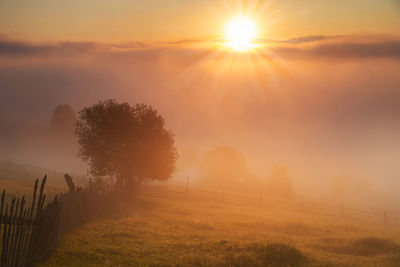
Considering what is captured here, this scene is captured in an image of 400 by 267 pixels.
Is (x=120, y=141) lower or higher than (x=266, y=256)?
higher

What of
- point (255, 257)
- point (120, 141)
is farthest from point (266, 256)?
point (120, 141)

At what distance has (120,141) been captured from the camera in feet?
151

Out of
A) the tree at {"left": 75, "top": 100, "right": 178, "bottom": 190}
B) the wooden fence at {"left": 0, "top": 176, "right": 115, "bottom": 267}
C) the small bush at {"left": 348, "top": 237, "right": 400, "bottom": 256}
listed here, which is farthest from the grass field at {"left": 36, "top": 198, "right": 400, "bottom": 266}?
the tree at {"left": 75, "top": 100, "right": 178, "bottom": 190}

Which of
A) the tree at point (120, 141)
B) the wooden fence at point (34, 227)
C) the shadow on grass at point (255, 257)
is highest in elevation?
the tree at point (120, 141)

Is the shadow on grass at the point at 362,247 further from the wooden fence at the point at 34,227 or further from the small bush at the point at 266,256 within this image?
the wooden fence at the point at 34,227

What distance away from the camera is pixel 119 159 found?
1805 inches

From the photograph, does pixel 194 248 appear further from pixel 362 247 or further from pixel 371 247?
pixel 371 247

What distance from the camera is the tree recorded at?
45.8m

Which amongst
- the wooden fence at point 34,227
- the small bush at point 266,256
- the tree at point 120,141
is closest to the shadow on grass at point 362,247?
the small bush at point 266,256

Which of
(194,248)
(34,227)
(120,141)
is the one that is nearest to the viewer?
(34,227)

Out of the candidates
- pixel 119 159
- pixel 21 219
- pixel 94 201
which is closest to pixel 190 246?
pixel 21 219

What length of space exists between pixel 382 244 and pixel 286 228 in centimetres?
899

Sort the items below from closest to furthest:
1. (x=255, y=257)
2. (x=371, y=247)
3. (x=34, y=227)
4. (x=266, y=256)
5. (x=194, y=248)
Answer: (x=34, y=227), (x=255, y=257), (x=266, y=256), (x=194, y=248), (x=371, y=247)

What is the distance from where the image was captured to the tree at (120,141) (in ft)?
150
